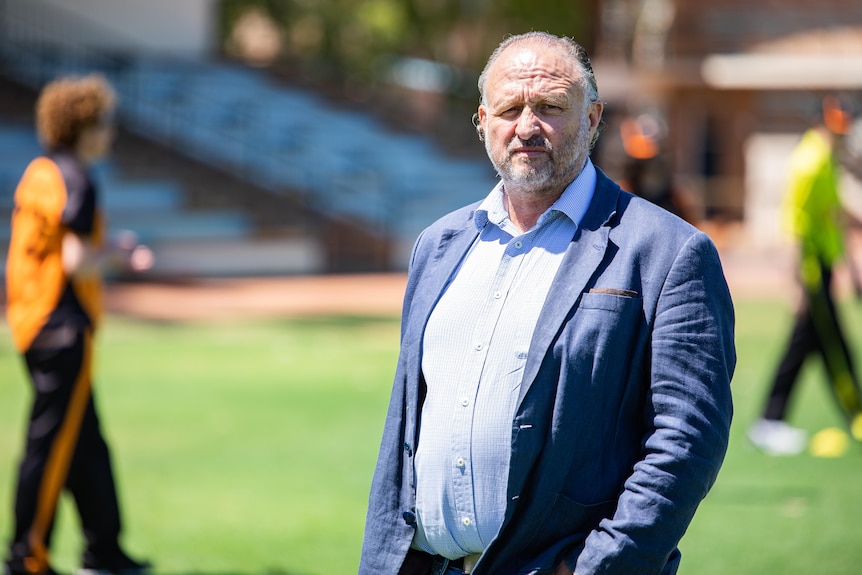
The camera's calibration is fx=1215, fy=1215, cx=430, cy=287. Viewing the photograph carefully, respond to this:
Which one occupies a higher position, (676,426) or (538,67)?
(538,67)

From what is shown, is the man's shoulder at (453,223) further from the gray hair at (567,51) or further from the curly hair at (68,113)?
the curly hair at (68,113)

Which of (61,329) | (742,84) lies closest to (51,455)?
(61,329)

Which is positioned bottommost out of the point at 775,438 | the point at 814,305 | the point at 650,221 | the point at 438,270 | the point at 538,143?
the point at 775,438

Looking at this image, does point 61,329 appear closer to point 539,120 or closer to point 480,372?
point 480,372

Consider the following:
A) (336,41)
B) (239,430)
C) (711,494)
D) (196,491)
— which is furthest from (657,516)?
(336,41)

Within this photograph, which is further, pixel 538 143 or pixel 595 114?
pixel 595 114

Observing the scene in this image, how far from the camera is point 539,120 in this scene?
2996mm

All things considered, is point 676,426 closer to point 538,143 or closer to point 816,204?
point 538,143

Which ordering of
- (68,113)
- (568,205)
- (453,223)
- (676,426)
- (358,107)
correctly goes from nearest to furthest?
(676,426) → (568,205) → (453,223) → (68,113) → (358,107)

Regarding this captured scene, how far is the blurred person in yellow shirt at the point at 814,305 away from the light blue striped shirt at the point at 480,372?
18.5ft

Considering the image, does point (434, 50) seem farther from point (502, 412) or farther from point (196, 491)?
point (502, 412)

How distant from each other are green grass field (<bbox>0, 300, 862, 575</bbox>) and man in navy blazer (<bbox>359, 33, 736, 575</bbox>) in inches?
118

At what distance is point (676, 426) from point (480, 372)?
0.49m

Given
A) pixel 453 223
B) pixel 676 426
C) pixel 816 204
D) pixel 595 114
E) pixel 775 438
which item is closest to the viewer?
pixel 676 426
